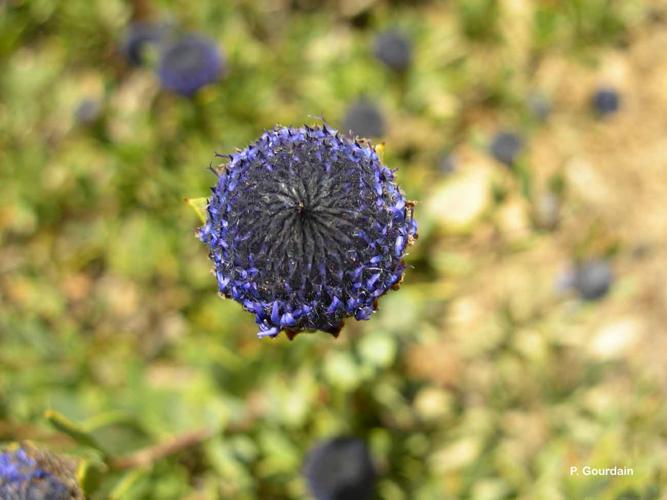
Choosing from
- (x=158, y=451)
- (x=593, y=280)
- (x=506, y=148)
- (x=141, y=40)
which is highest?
(x=141, y=40)

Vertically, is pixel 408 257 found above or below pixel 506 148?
below

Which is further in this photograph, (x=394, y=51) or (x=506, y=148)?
(x=394, y=51)

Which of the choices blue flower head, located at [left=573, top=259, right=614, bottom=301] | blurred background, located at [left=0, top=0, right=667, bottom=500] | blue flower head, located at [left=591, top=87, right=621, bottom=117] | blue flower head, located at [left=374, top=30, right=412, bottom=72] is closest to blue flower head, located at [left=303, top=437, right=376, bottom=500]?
blurred background, located at [left=0, top=0, right=667, bottom=500]

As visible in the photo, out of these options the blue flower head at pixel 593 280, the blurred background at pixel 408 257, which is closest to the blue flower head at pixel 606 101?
the blurred background at pixel 408 257

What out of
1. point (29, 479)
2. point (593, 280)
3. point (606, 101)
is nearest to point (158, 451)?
point (29, 479)

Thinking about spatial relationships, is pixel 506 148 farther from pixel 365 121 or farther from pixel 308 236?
pixel 308 236

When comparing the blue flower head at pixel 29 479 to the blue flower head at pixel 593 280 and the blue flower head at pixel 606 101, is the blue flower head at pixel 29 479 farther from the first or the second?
the blue flower head at pixel 606 101
